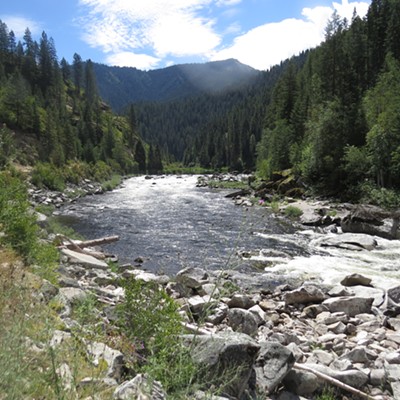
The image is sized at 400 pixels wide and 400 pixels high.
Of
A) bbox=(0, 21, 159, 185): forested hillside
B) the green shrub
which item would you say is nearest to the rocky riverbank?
bbox=(0, 21, 159, 185): forested hillside

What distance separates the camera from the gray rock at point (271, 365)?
4723 mm

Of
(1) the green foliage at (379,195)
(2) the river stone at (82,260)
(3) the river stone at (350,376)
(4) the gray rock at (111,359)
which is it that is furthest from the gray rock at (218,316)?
(1) the green foliage at (379,195)

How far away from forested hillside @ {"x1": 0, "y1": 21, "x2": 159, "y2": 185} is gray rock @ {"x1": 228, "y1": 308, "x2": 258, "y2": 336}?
76.9ft

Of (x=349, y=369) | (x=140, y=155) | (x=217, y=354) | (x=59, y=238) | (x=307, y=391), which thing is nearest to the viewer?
(x=217, y=354)

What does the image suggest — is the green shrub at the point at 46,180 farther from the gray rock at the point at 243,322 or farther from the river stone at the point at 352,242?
the gray rock at the point at 243,322

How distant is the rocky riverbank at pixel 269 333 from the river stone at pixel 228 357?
0.04 feet

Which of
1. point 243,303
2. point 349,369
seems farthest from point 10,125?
point 349,369

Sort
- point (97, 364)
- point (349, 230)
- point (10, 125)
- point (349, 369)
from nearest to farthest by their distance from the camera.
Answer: point (97, 364), point (349, 369), point (349, 230), point (10, 125)

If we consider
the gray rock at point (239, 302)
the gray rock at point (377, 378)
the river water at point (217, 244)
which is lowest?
the river water at point (217, 244)

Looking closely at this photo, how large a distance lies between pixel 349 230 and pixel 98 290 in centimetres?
1634

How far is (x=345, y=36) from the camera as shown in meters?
56.2

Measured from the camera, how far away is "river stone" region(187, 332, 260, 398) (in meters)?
4.27

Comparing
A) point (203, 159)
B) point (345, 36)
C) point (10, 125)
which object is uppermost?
point (345, 36)

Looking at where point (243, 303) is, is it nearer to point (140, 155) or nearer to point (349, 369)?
point (349, 369)
